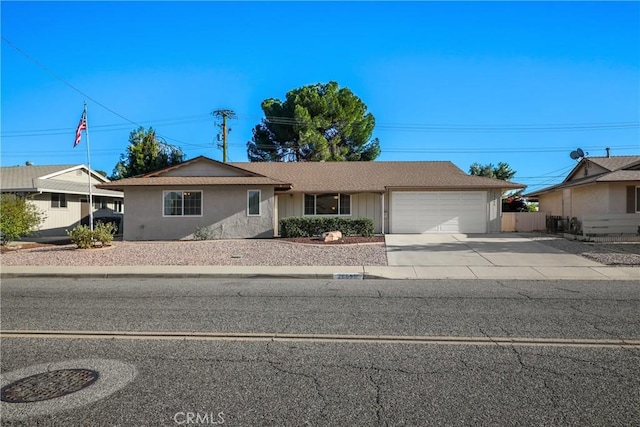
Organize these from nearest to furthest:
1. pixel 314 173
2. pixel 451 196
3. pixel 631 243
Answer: pixel 631 243 → pixel 451 196 → pixel 314 173

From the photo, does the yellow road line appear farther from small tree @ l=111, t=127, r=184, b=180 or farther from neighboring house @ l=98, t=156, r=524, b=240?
small tree @ l=111, t=127, r=184, b=180

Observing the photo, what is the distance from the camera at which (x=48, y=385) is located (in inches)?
164

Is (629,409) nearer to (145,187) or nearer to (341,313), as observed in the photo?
(341,313)

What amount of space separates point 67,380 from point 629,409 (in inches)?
199

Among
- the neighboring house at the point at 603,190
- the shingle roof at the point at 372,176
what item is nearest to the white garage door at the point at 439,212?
the shingle roof at the point at 372,176

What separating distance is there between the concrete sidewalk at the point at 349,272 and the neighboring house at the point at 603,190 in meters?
9.48

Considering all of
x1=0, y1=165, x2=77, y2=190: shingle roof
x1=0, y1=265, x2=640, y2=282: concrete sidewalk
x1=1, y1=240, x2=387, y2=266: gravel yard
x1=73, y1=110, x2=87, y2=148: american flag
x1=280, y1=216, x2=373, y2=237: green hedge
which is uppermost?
x1=73, y1=110, x2=87, y2=148: american flag

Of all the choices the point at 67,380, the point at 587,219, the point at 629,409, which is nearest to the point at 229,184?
the point at 587,219

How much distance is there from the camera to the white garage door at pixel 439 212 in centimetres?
2319

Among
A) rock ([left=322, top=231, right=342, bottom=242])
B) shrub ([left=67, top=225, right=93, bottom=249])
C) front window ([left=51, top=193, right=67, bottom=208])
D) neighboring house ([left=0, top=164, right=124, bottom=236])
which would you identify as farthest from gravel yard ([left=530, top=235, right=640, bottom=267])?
front window ([left=51, top=193, right=67, bottom=208])

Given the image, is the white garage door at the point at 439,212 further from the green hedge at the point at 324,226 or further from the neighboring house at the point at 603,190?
the neighboring house at the point at 603,190

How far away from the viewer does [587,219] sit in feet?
62.1

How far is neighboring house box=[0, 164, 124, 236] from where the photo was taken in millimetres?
26172

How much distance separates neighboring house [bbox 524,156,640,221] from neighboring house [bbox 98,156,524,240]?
12.3 feet
